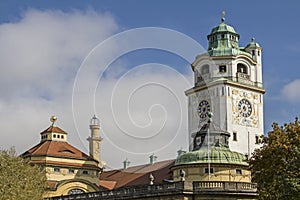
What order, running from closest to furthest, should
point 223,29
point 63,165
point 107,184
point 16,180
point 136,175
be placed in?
point 16,180, point 63,165, point 107,184, point 223,29, point 136,175

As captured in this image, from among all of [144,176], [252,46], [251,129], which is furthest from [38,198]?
[252,46]

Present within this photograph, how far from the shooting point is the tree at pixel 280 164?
4887 centimetres

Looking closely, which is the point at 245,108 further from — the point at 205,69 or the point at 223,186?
the point at 223,186

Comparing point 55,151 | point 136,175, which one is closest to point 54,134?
point 55,151

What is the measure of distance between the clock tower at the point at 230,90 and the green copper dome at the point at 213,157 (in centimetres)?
2774

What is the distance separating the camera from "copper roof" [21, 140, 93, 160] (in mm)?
95412

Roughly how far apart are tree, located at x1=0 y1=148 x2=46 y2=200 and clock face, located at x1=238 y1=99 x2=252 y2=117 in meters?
45.7

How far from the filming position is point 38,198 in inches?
2416

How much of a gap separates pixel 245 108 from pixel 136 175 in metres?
20.2

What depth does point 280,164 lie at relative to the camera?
50281mm

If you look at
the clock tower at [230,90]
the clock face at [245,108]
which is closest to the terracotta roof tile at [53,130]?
the clock tower at [230,90]

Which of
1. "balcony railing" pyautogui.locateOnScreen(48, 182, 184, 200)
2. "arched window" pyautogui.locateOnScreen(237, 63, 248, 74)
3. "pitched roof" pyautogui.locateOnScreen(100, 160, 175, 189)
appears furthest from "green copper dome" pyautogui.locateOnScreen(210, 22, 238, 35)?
"balcony railing" pyautogui.locateOnScreen(48, 182, 184, 200)

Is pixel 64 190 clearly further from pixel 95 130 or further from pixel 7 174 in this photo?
pixel 95 130

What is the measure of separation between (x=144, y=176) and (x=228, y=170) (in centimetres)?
3352
